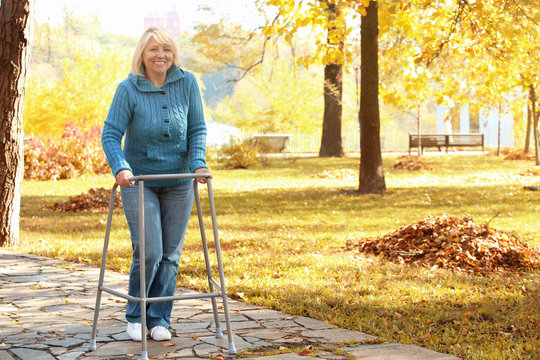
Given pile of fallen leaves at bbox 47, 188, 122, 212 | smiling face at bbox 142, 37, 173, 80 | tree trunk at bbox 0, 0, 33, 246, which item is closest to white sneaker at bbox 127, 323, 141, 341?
smiling face at bbox 142, 37, 173, 80

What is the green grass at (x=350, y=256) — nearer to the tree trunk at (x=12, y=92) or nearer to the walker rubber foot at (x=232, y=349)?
the tree trunk at (x=12, y=92)

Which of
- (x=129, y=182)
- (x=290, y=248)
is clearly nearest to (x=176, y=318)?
(x=129, y=182)

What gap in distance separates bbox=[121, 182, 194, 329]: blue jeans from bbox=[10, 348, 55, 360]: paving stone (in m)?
0.59

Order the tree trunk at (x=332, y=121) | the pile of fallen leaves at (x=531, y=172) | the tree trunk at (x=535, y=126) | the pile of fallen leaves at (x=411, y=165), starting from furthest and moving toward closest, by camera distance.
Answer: the tree trunk at (x=332, y=121), the tree trunk at (x=535, y=126), the pile of fallen leaves at (x=411, y=165), the pile of fallen leaves at (x=531, y=172)

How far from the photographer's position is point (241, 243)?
8.91 m

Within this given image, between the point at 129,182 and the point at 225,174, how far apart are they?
57.3ft

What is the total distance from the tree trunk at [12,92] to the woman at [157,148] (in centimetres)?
468

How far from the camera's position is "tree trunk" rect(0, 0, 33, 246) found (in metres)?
8.39

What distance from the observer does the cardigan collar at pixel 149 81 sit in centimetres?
436

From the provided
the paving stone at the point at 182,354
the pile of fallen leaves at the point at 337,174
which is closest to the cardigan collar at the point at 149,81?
the paving stone at the point at 182,354

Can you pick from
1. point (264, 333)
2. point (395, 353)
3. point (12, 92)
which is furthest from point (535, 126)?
point (395, 353)

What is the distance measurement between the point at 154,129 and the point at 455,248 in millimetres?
4053

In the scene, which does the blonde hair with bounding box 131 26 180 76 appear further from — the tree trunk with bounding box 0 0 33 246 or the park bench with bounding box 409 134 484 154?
the park bench with bounding box 409 134 484 154

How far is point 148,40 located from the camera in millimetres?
4305
